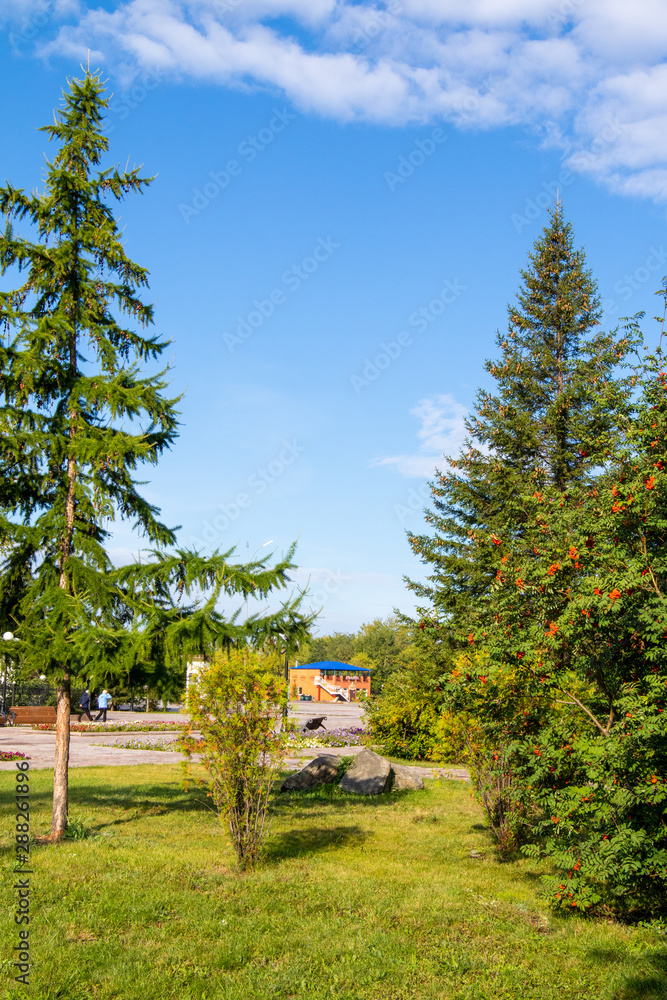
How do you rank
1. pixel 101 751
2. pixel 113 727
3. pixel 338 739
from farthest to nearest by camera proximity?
pixel 113 727 → pixel 338 739 → pixel 101 751

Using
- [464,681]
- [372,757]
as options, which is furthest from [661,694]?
[372,757]

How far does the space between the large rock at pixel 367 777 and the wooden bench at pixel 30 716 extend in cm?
1785

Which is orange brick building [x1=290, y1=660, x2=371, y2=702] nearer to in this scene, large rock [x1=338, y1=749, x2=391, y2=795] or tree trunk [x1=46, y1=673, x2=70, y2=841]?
large rock [x1=338, y1=749, x2=391, y2=795]

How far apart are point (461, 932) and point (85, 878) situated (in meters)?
3.58

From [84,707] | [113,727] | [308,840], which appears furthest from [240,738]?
[84,707]

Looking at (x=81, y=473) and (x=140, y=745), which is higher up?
(x=81, y=473)

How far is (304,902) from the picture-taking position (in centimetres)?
627

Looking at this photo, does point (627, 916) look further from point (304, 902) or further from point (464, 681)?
point (304, 902)

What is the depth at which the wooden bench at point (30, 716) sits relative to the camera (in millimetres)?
26978

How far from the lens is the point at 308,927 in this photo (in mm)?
5668

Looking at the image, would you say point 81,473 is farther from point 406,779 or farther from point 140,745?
point 140,745

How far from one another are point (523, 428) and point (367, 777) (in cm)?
938

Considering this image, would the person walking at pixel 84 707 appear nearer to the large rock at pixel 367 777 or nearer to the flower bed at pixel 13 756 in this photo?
the flower bed at pixel 13 756

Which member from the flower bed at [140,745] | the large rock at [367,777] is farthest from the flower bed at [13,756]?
the large rock at [367,777]
